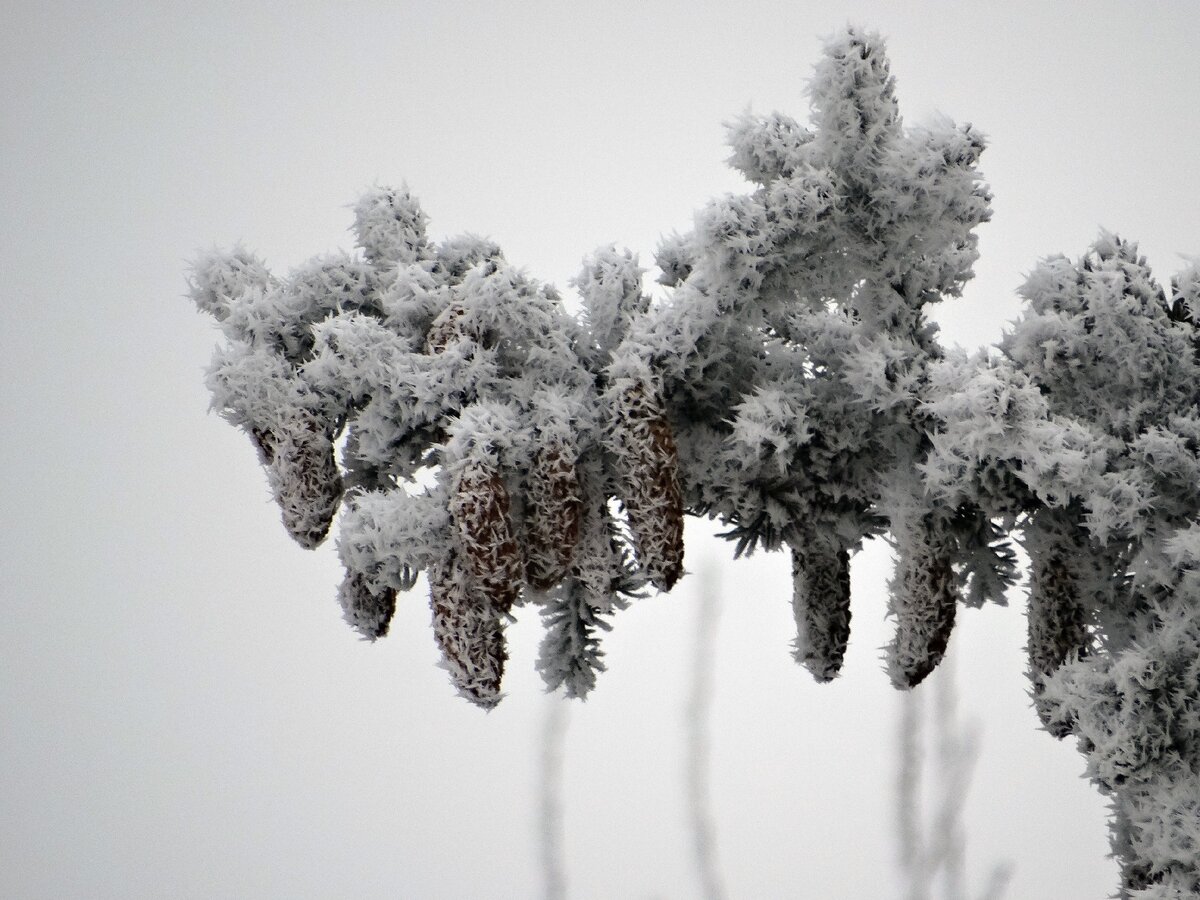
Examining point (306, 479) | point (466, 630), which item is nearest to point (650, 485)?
point (466, 630)

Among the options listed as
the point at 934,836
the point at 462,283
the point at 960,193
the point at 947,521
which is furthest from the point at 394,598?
the point at 934,836

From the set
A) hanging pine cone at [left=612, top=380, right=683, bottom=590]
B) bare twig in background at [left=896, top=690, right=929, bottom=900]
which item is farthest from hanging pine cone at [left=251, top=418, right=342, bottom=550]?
bare twig in background at [left=896, top=690, right=929, bottom=900]

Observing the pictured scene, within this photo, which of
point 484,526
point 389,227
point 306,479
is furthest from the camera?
point 389,227

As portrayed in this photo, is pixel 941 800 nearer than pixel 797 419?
No

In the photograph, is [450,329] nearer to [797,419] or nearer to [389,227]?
[389,227]

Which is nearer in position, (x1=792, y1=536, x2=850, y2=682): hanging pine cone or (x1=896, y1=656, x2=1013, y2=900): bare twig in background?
(x1=792, y1=536, x2=850, y2=682): hanging pine cone

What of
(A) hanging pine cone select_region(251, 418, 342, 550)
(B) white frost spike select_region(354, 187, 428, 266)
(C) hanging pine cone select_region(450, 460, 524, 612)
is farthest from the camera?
(B) white frost spike select_region(354, 187, 428, 266)

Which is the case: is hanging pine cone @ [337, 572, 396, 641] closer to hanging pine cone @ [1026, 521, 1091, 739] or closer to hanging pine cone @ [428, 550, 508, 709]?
hanging pine cone @ [428, 550, 508, 709]
